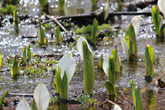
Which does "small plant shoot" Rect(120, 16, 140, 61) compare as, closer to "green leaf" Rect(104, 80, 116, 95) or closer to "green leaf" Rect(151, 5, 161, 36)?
"green leaf" Rect(151, 5, 161, 36)

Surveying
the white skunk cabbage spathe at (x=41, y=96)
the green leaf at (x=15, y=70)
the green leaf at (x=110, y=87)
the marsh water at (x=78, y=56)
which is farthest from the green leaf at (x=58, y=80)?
the green leaf at (x=15, y=70)

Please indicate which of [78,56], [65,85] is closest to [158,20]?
[78,56]

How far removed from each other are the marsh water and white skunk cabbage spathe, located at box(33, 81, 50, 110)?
0.94m

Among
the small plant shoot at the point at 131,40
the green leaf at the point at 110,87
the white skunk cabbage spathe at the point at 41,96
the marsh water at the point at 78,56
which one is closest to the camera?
the white skunk cabbage spathe at the point at 41,96

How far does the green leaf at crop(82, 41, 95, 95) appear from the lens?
305 centimetres

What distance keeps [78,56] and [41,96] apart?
2.73 metres

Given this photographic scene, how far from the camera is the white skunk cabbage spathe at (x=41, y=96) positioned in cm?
220

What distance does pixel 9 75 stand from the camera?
162 inches

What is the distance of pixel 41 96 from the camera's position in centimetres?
223

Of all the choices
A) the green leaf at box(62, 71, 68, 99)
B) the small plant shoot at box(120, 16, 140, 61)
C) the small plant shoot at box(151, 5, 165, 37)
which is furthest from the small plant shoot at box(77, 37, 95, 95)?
the small plant shoot at box(151, 5, 165, 37)

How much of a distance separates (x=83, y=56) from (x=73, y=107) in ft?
1.62

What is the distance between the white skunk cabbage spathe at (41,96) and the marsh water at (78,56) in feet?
3.10

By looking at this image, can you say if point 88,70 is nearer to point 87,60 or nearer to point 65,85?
point 87,60

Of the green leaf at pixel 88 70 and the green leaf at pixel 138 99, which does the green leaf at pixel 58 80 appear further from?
the green leaf at pixel 138 99
